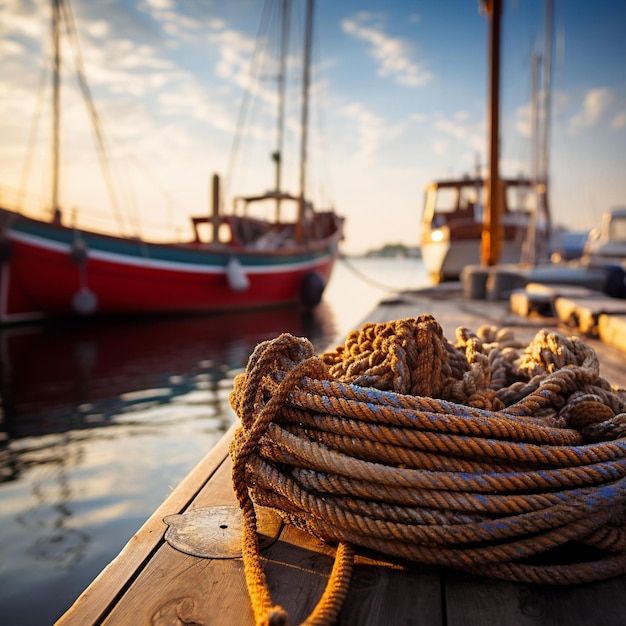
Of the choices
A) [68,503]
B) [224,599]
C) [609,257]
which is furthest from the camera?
[609,257]

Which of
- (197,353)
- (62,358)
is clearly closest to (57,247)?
(62,358)

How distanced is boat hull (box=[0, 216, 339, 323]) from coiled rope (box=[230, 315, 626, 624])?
11735 mm

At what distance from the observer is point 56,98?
1438cm

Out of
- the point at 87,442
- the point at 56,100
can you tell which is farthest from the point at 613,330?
the point at 56,100

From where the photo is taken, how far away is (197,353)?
29.1 ft

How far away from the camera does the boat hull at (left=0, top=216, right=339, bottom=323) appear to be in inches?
469

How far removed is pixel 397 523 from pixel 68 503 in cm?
283

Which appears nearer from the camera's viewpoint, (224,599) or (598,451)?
(224,599)

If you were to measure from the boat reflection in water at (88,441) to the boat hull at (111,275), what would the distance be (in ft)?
8.00

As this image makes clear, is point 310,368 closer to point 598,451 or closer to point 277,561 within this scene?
point 277,561

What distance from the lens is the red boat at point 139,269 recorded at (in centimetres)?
1192

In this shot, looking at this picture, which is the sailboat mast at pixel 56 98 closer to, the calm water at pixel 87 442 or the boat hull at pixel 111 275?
the boat hull at pixel 111 275

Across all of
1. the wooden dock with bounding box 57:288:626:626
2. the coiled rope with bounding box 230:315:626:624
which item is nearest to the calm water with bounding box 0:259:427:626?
the wooden dock with bounding box 57:288:626:626

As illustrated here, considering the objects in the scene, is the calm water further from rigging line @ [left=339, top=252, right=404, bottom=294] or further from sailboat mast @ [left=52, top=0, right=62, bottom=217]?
sailboat mast @ [left=52, top=0, right=62, bottom=217]
